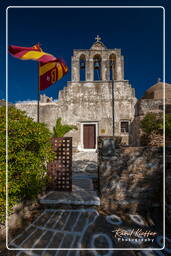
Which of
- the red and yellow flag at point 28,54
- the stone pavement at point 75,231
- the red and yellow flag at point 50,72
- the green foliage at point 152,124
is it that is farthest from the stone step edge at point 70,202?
the red and yellow flag at point 28,54

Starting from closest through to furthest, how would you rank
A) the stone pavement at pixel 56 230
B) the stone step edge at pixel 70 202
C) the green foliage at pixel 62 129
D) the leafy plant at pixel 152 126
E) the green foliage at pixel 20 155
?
the stone pavement at pixel 56 230, the green foliage at pixel 20 155, the stone step edge at pixel 70 202, the leafy plant at pixel 152 126, the green foliage at pixel 62 129

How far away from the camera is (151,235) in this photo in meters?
2.75

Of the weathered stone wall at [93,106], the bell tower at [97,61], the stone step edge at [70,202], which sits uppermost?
the bell tower at [97,61]

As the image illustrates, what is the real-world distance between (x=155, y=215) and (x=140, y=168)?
1.26 metres

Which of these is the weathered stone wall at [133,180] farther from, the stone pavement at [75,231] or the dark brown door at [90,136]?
the dark brown door at [90,136]

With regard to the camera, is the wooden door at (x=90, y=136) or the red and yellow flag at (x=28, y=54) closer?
the red and yellow flag at (x=28, y=54)

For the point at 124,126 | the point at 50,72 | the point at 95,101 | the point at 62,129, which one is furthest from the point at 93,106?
the point at 50,72

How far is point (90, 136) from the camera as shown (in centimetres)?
1273

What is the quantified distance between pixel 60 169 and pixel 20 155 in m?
1.81

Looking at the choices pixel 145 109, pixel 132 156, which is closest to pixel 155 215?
pixel 132 156

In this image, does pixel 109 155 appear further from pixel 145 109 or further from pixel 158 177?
pixel 145 109

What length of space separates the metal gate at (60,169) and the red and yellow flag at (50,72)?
2858 millimetres

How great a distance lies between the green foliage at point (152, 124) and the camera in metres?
5.09

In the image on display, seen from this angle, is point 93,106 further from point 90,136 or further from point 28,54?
point 28,54
